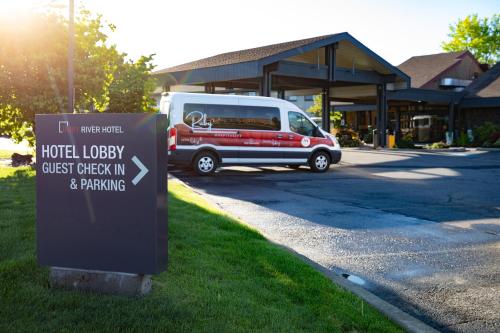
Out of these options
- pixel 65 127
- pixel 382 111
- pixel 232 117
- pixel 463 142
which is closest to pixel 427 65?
pixel 463 142

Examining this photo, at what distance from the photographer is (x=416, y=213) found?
10.8m

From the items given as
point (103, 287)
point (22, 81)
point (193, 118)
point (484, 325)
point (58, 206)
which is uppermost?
point (22, 81)

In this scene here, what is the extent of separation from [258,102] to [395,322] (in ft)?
46.9

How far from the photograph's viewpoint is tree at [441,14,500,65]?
215 ft

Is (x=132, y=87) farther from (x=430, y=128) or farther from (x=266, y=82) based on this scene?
(x=430, y=128)

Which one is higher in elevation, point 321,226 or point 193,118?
point 193,118

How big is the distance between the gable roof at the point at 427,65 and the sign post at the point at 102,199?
44252 mm

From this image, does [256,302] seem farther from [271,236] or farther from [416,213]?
[416,213]

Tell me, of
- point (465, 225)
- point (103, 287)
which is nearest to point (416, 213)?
point (465, 225)

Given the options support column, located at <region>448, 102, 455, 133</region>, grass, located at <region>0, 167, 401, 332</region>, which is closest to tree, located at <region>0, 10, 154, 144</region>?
grass, located at <region>0, 167, 401, 332</region>

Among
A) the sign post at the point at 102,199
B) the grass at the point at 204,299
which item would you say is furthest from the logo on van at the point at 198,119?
the sign post at the point at 102,199

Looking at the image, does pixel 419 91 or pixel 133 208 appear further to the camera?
pixel 419 91

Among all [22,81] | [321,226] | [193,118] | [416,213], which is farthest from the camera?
[22,81]

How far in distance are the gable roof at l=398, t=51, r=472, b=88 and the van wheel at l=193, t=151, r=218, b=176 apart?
1281 inches
